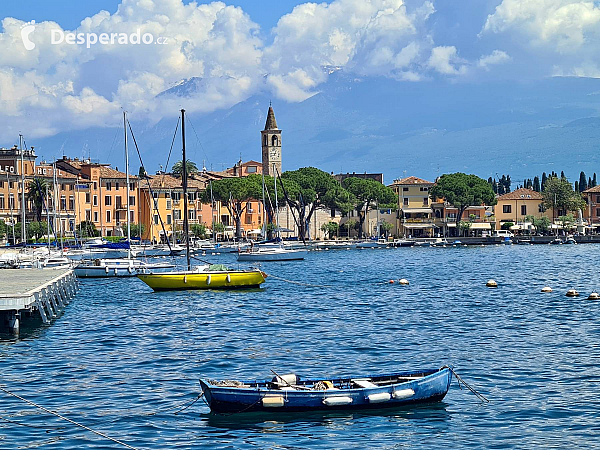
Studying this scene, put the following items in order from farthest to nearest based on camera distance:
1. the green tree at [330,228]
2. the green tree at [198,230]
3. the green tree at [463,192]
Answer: the green tree at [330,228]
the green tree at [463,192]
the green tree at [198,230]

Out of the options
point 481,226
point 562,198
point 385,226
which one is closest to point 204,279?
point 385,226

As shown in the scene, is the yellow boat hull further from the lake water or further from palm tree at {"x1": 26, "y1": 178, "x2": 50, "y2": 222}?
palm tree at {"x1": 26, "y1": 178, "x2": 50, "y2": 222}

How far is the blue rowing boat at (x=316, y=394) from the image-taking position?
19.7 meters

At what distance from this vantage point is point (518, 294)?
49344 mm

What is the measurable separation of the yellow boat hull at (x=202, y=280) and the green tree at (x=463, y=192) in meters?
86.5

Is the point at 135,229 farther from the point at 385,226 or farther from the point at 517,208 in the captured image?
the point at 517,208

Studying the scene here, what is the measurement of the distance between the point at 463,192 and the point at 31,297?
10627 cm

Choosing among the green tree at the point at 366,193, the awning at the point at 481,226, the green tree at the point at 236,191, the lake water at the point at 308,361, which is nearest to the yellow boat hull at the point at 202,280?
the lake water at the point at 308,361

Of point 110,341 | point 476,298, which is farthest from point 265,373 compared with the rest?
point 476,298

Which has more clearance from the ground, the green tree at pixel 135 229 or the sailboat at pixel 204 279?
the green tree at pixel 135 229

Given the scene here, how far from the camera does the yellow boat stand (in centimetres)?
4809

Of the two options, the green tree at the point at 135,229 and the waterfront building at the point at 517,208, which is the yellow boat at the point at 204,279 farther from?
the waterfront building at the point at 517,208

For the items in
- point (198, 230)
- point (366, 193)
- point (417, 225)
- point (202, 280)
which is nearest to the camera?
point (202, 280)

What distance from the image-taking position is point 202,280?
48.0 metres
